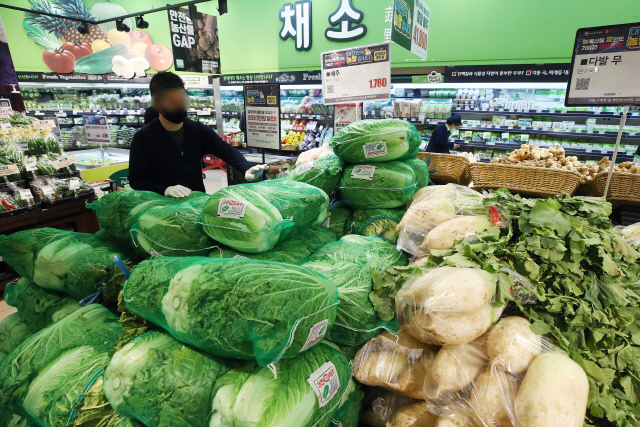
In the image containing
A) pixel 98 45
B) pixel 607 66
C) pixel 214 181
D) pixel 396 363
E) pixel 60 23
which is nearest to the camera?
pixel 396 363

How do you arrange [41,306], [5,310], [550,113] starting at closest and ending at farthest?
[41,306], [5,310], [550,113]

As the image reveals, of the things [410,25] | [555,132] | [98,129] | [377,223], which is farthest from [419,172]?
[98,129]

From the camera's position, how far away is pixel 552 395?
782mm

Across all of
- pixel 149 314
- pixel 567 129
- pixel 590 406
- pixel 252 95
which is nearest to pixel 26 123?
pixel 252 95

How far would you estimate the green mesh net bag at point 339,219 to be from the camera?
70.7 inches

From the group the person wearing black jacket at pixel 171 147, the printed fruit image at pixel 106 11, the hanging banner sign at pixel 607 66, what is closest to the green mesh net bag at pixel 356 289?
the person wearing black jacket at pixel 171 147

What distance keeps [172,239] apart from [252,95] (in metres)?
2.17

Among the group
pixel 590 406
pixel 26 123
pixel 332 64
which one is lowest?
pixel 590 406

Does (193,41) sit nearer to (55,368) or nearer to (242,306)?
(55,368)

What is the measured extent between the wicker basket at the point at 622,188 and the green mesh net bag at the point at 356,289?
82.0 inches

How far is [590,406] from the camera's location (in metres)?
0.88

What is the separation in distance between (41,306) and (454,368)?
5.36 ft

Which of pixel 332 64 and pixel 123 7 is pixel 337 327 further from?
pixel 123 7

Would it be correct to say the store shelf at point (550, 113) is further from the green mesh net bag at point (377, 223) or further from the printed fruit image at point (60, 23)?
the printed fruit image at point (60, 23)
